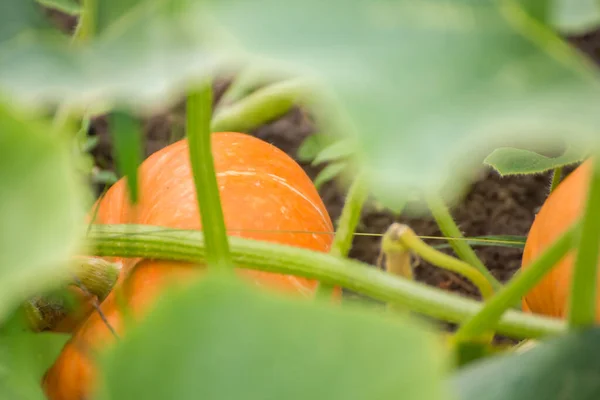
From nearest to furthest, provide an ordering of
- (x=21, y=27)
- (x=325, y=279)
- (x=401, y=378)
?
(x=401, y=378), (x=21, y=27), (x=325, y=279)

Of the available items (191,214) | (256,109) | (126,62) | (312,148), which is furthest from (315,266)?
(312,148)

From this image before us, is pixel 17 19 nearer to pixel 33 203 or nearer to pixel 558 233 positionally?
pixel 33 203

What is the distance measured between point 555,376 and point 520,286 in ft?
0.20

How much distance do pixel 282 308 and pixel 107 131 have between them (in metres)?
1.30

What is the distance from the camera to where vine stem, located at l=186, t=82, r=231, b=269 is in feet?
1.28

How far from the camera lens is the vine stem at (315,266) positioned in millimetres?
490

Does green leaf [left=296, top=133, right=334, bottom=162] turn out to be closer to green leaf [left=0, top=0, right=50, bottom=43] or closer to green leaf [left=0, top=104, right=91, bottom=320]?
green leaf [left=0, top=0, right=50, bottom=43]

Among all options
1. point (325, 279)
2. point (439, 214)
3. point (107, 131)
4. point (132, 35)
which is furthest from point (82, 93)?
point (107, 131)

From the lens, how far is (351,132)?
205 millimetres

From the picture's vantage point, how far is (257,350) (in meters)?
0.21

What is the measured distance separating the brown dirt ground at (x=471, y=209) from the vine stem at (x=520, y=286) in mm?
762

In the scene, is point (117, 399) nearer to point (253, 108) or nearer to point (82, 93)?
point (82, 93)

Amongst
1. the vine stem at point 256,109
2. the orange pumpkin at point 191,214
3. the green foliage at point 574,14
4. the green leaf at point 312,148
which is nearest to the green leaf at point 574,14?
the green foliage at point 574,14

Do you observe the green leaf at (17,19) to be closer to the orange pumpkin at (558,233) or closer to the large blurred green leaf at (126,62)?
the large blurred green leaf at (126,62)
